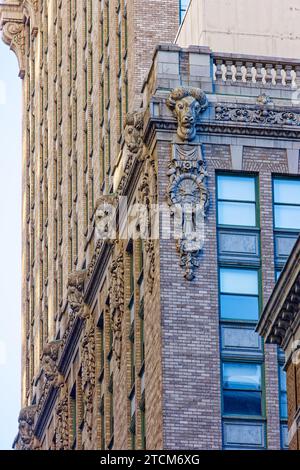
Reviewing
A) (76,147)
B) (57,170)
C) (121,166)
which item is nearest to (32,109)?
(57,170)

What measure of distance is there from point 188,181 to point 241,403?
677 centimetres

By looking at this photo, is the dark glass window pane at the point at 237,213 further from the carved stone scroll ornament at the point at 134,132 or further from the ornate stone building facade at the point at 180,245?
the carved stone scroll ornament at the point at 134,132

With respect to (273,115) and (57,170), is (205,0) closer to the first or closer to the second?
(273,115)

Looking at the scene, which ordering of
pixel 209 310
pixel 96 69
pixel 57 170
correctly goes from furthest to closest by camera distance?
pixel 57 170 < pixel 96 69 < pixel 209 310

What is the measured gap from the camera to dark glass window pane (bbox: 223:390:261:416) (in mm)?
63281

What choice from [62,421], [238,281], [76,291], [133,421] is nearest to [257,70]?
[238,281]

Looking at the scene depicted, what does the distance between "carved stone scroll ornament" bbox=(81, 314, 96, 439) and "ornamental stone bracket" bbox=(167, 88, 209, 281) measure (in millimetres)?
14478

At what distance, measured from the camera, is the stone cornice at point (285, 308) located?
167 ft

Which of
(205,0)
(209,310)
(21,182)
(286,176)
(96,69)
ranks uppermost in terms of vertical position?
(21,182)

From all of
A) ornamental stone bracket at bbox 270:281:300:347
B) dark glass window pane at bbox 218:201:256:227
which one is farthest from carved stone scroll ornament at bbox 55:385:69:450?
ornamental stone bracket at bbox 270:281:300:347

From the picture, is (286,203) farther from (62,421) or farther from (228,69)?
(62,421)

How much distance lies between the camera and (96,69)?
85.1 meters

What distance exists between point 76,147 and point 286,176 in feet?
79.8

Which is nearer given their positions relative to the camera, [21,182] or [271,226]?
[271,226]
